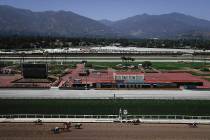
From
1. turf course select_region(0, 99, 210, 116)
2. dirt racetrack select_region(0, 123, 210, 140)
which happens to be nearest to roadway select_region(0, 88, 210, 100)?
turf course select_region(0, 99, 210, 116)

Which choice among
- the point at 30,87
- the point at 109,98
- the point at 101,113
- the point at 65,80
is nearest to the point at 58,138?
the point at 101,113

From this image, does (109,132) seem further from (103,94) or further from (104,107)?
(103,94)

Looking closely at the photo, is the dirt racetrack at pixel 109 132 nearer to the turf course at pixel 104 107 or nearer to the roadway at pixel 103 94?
the turf course at pixel 104 107

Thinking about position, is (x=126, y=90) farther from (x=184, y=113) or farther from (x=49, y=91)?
(x=184, y=113)

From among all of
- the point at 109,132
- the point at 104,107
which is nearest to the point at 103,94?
the point at 104,107

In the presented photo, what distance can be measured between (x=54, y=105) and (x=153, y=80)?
2500 cm

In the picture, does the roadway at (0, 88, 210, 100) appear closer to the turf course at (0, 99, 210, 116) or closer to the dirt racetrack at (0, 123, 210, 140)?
the turf course at (0, 99, 210, 116)

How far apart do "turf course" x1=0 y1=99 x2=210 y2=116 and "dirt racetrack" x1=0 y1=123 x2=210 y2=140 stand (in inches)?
245

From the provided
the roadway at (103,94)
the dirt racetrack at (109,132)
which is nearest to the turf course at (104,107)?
the roadway at (103,94)

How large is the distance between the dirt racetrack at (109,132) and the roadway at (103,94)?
615 inches

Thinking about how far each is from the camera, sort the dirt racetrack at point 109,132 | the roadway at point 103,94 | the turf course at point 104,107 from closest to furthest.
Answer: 1. the dirt racetrack at point 109,132
2. the turf course at point 104,107
3. the roadway at point 103,94

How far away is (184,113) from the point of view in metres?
37.7

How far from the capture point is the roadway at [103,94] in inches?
1879

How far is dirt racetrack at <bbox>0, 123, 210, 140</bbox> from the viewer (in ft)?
92.6
